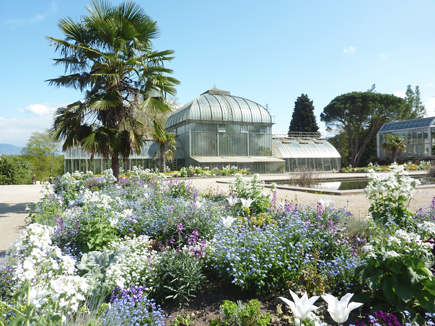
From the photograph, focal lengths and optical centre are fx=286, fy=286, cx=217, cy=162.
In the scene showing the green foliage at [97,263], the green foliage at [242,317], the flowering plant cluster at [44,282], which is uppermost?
the flowering plant cluster at [44,282]

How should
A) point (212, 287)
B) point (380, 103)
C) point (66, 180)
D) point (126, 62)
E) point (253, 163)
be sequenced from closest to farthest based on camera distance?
point (212, 287), point (126, 62), point (66, 180), point (253, 163), point (380, 103)

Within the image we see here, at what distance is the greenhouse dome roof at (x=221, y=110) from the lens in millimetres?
28578

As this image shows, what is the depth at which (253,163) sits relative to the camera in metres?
29.1

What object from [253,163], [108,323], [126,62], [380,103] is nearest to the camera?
[108,323]

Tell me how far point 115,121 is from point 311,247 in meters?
7.74

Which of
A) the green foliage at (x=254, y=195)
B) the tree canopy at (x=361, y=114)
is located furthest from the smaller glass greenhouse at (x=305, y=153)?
the green foliage at (x=254, y=195)

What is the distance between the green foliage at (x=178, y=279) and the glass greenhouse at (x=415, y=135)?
37.7m

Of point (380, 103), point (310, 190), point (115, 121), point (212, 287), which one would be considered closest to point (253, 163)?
point (310, 190)

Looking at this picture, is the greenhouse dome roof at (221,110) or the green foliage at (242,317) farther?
the greenhouse dome roof at (221,110)

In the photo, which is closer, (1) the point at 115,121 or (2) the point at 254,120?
(1) the point at 115,121

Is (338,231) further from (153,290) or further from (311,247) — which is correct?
(153,290)

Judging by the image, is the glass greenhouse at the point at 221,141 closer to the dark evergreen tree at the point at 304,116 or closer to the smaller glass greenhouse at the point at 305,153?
the smaller glass greenhouse at the point at 305,153

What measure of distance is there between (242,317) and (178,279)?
0.90 meters

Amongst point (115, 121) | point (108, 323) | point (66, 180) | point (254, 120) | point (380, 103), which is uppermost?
point (380, 103)
